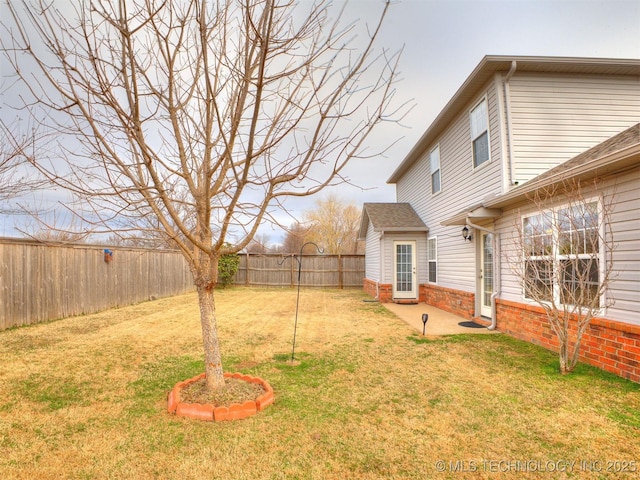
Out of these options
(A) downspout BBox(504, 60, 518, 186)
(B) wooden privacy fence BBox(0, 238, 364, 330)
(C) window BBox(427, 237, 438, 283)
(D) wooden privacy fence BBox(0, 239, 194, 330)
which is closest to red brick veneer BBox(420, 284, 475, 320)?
(C) window BBox(427, 237, 438, 283)

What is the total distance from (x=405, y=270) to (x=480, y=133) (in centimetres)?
536

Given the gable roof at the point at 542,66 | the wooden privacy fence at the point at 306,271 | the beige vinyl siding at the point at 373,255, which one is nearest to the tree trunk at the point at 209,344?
the gable roof at the point at 542,66

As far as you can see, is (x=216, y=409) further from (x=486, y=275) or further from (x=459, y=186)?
(x=459, y=186)

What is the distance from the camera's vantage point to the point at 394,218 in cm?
1196

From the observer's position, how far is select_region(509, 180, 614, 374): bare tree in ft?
13.9

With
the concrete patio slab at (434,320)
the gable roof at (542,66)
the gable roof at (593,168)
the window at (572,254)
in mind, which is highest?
the gable roof at (542,66)

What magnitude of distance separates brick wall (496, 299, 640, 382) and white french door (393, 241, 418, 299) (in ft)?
17.9

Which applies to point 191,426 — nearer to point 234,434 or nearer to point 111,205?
point 234,434

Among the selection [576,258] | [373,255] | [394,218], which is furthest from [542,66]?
[373,255]

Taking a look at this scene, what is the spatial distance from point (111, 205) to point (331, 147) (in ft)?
6.63

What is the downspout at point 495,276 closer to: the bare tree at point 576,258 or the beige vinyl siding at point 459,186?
the beige vinyl siding at point 459,186

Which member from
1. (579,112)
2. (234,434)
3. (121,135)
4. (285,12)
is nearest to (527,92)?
(579,112)

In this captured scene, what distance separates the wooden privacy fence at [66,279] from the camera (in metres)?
6.92

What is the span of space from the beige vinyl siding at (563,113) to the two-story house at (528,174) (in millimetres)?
21
